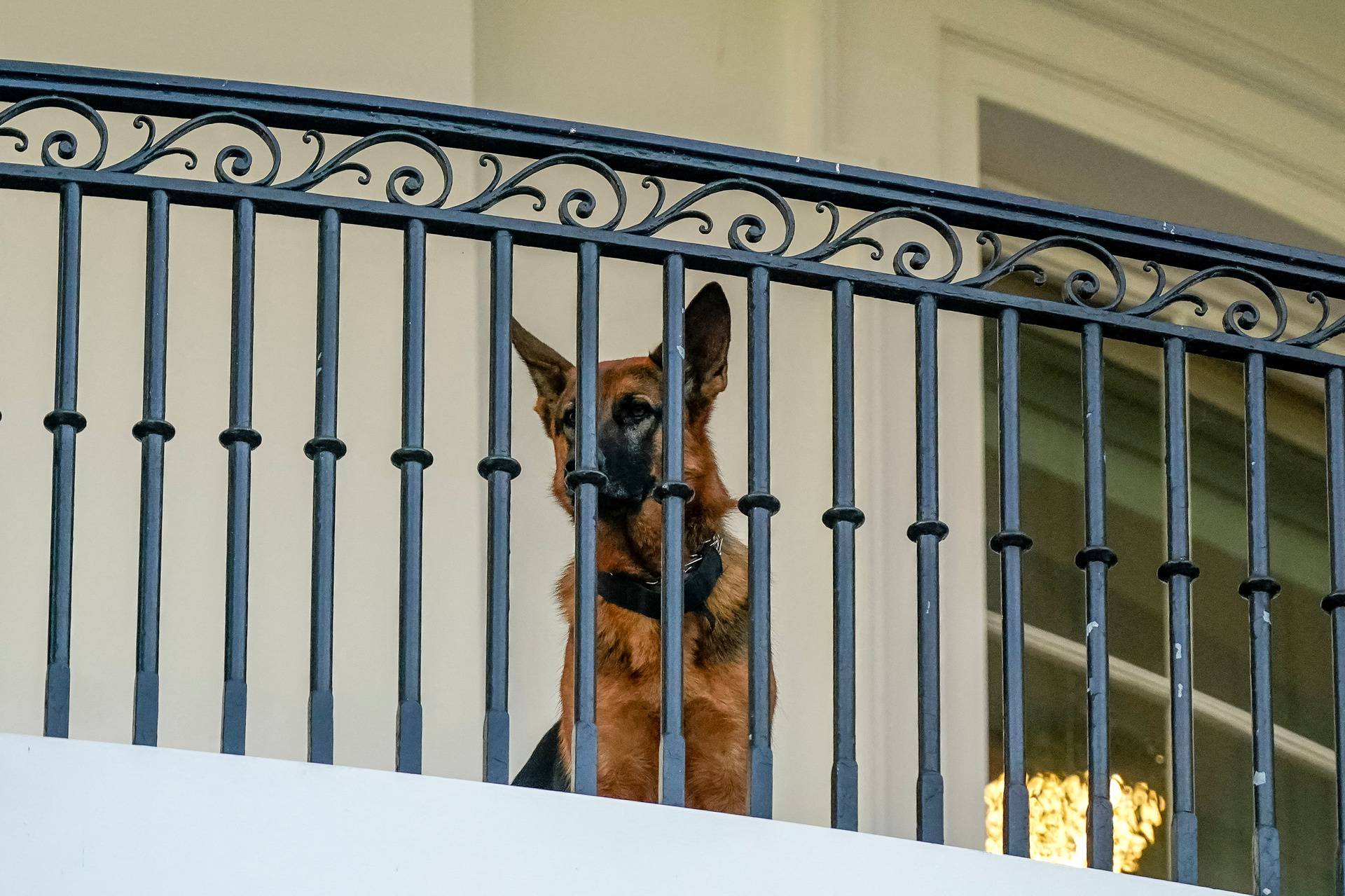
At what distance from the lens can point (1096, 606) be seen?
3.27 m

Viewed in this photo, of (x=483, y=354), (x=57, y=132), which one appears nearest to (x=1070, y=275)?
(x=57, y=132)

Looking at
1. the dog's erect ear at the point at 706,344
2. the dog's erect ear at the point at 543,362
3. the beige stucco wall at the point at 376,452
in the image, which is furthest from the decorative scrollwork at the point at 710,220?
the beige stucco wall at the point at 376,452

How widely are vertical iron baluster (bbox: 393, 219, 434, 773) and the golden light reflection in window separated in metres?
2.65

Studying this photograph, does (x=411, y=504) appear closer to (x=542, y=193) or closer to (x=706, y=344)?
(x=542, y=193)

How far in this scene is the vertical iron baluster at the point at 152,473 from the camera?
9.63 feet

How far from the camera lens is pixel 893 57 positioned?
5.80 metres

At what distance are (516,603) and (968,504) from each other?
46.9 inches

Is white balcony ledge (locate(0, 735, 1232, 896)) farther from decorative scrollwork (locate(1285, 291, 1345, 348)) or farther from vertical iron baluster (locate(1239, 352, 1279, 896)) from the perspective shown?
decorative scrollwork (locate(1285, 291, 1345, 348))

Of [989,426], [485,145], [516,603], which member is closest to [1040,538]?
[989,426]

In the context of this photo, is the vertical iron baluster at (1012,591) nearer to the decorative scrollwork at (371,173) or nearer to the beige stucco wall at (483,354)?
the decorative scrollwork at (371,173)

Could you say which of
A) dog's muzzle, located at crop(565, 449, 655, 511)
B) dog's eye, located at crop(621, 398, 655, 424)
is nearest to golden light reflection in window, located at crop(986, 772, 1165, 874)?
dog's muzzle, located at crop(565, 449, 655, 511)

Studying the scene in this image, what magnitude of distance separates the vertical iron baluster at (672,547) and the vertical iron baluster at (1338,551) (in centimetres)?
103

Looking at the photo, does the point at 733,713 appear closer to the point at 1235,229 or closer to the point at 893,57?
the point at 893,57

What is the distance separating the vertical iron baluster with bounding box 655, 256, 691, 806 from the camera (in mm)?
3041
